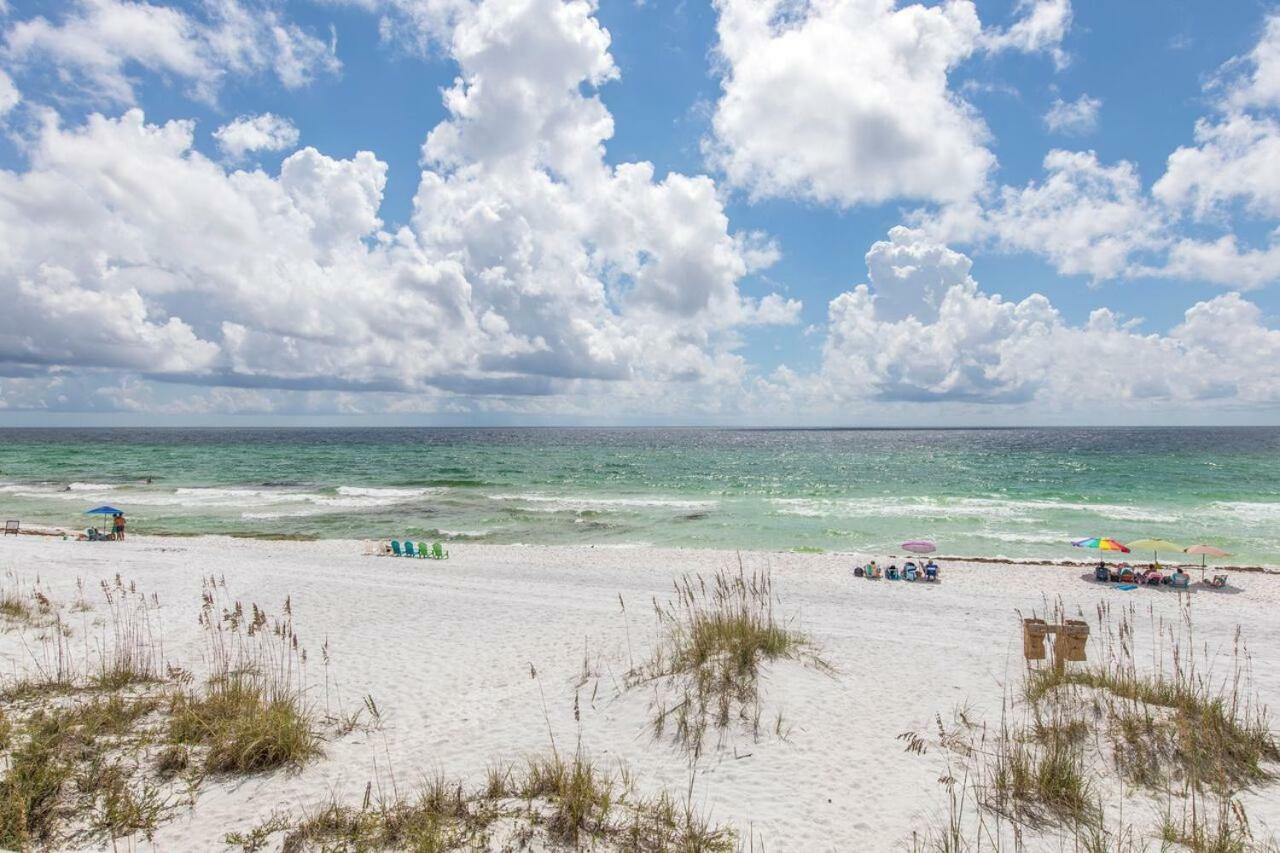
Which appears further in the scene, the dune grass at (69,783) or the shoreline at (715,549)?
the shoreline at (715,549)

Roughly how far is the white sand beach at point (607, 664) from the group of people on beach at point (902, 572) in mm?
717

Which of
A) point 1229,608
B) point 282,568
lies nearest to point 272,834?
point 282,568

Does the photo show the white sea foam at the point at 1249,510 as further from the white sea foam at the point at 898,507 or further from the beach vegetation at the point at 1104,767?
the beach vegetation at the point at 1104,767

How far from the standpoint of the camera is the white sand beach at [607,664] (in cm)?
597

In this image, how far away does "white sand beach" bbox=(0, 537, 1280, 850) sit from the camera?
235 inches

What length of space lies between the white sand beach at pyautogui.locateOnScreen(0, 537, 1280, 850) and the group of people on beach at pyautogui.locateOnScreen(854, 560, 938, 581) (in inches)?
28.2

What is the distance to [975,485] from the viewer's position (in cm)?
5231

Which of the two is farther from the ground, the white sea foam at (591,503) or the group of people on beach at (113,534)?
the group of people on beach at (113,534)

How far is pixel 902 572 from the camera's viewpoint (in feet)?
70.2

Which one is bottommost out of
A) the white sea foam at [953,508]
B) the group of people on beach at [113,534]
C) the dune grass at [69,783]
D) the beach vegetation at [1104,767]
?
the white sea foam at [953,508]

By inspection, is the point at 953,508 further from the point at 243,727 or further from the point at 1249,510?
the point at 243,727

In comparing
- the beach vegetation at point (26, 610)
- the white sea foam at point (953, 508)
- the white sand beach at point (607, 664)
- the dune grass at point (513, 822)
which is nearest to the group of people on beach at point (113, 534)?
the white sand beach at point (607, 664)

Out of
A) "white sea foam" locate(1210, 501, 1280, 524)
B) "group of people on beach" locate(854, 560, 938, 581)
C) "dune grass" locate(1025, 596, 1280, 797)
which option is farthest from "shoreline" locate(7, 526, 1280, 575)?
"dune grass" locate(1025, 596, 1280, 797)

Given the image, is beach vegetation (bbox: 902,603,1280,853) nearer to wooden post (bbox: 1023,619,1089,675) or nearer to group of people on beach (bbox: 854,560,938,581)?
wooden post (bbox: 1023,619,1089,675)
